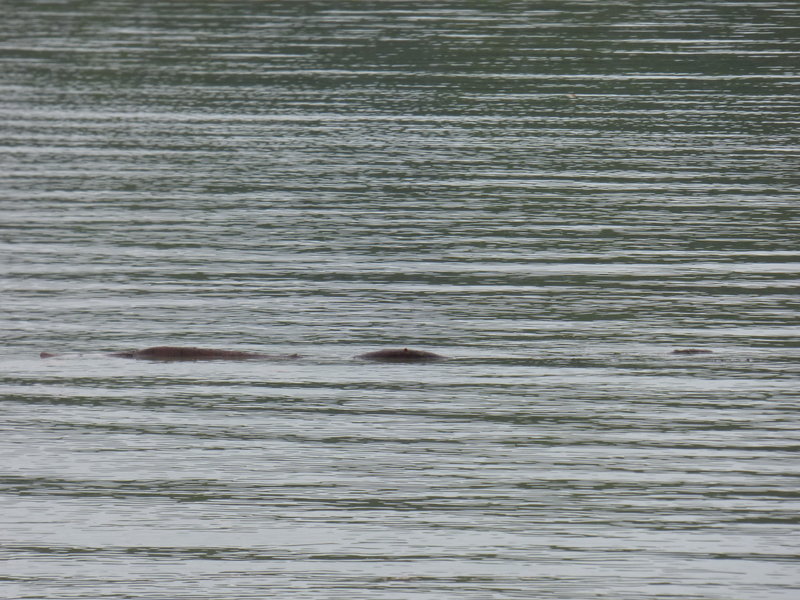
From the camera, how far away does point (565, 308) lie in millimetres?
7930

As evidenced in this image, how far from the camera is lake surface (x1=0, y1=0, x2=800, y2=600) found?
16.8ft

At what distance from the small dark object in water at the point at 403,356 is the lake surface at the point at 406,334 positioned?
0.13 m

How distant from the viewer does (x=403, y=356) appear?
7.17 meters

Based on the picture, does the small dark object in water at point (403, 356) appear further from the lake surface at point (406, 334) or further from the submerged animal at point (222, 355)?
the lake surface at point (406, 334)

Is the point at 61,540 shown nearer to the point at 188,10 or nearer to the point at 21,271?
the point at 21,271

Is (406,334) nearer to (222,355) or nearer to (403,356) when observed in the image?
(403,356)

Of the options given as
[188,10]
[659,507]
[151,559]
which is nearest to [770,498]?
[659,507]

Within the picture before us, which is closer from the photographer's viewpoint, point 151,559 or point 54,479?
point 151,559

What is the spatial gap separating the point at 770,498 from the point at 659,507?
1.23 feet

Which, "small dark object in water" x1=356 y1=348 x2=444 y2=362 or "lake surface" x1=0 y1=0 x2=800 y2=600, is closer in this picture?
"lake surface" x1=0 y1=0 x2=800 y2=600

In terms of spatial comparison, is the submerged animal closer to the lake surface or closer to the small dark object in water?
the small dark object in water

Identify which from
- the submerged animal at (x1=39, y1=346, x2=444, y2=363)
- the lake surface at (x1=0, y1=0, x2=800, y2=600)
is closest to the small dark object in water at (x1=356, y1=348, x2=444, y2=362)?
the submerged animal at (x1=39, y1=346, x2=444, y2=363)

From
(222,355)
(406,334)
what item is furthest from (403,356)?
(222,355)

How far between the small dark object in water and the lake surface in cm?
13
